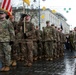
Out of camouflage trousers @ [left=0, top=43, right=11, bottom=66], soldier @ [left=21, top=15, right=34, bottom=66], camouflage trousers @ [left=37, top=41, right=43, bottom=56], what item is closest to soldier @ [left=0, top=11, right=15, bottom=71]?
camouflage trousers @ [left=0, top=43, right=11, bottom=66]

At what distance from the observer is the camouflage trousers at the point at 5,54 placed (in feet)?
39.5

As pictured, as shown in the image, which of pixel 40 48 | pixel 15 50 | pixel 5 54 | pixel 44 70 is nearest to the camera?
pixel 44 70

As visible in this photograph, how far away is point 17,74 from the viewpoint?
428 inches

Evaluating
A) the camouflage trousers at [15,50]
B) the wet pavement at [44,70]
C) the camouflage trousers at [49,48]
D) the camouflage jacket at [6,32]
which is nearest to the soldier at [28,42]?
the wet pavement at [44,70]

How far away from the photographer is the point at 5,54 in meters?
12.1

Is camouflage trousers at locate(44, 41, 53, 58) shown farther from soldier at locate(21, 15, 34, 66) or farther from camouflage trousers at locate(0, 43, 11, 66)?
camouflage trousers at locate(0, 43, 11, 66)

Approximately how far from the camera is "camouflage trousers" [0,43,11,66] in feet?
39.5

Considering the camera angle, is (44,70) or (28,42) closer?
(44,70)

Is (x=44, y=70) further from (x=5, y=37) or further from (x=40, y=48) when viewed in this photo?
(x=40, y=48)

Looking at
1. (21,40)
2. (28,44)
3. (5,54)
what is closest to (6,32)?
(5,54)

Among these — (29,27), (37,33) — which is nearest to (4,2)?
(29,27)

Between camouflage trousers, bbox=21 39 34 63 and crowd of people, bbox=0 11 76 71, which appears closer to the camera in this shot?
crowd of people, bbox=0 11 76 71

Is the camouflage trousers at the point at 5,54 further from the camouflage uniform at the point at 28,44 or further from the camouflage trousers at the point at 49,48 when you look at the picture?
the camouflage trousers at the point at 49,48

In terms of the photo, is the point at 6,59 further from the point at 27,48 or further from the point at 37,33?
the point at 37,33
